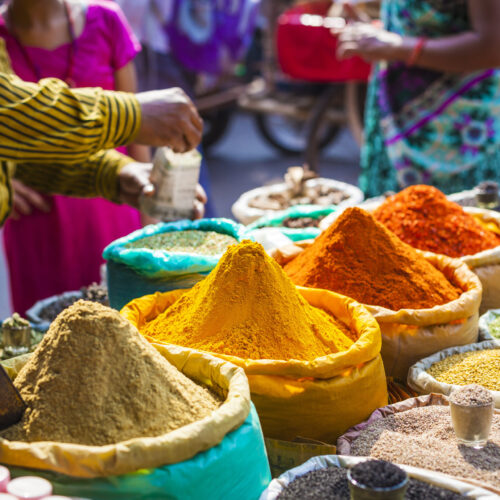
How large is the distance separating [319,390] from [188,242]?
542mm

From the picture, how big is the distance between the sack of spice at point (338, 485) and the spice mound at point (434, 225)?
712mm

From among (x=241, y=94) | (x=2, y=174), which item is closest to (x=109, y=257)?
(x=2, y=174)

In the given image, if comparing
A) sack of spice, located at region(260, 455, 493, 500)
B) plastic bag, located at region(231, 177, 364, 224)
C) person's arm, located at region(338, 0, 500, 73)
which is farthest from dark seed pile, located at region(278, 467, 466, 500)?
person's arm, located at region(338, 0, 500, 73)

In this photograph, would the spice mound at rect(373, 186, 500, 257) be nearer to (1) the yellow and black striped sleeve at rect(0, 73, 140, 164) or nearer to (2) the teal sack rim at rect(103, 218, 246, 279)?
(2) the teal sack rim at rect(103, 218, 246, 279)

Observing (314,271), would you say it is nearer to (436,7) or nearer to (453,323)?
(453,323)

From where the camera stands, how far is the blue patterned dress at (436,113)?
2.23 metres

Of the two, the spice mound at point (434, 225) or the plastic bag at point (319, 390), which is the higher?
the spice mound at point (434, 225)

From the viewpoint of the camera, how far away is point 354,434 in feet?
3.13

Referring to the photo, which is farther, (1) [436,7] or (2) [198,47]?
(2) [198,47]

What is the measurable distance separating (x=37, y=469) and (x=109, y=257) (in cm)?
63

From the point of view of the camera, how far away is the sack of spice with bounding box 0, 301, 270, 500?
73 centimetres

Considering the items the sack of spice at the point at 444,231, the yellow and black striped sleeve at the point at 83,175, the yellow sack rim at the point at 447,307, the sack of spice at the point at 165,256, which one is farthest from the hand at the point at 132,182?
the yellow sack rim at the point at 447,307

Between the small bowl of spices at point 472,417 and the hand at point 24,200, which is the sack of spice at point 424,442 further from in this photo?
the hand at point 24,200

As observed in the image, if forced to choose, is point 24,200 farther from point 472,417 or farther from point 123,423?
point 472,417
